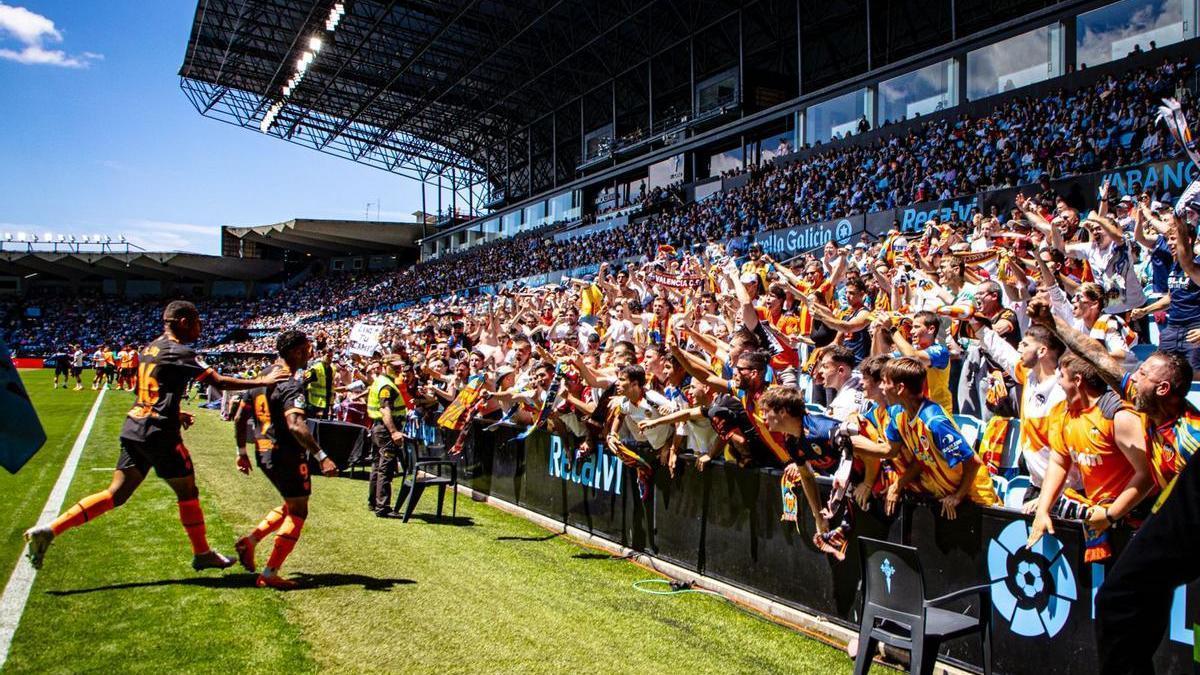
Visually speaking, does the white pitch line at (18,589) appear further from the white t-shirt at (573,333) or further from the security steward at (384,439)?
the white t-shirt at (573,333)

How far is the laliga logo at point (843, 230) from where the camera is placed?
18656 millimetres

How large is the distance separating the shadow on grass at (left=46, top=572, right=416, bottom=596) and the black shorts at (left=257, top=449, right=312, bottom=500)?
29.7 inches

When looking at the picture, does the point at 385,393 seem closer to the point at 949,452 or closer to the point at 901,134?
the point at 949,452

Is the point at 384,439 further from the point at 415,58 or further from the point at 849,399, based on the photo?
the point at 415,58

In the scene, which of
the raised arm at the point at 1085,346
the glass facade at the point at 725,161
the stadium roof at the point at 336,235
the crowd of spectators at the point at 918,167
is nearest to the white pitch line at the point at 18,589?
the raised arm at the point at 1085,346

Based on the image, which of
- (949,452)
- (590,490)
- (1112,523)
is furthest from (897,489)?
(590,490)

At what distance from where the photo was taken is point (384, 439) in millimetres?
10406

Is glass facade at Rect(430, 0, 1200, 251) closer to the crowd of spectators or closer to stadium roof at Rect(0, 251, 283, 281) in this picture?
the crowd of spectators

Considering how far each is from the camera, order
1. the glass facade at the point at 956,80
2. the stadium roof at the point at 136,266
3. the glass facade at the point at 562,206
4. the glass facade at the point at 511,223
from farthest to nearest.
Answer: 1. the stadium roof at the point at 136,266
2. the glass facade at the point at 511,223
3. the glass facade at the point at 562,206
4. the glass facade at the point at 956,80

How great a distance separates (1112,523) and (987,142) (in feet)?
59.7

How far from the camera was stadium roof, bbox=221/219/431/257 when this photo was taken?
72750 millimetres

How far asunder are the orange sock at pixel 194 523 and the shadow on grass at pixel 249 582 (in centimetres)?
27

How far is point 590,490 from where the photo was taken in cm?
889

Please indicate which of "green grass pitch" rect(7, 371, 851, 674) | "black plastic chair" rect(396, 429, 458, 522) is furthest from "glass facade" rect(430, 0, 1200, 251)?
"green grass pitch" rect(7, 371, 851, 674)
